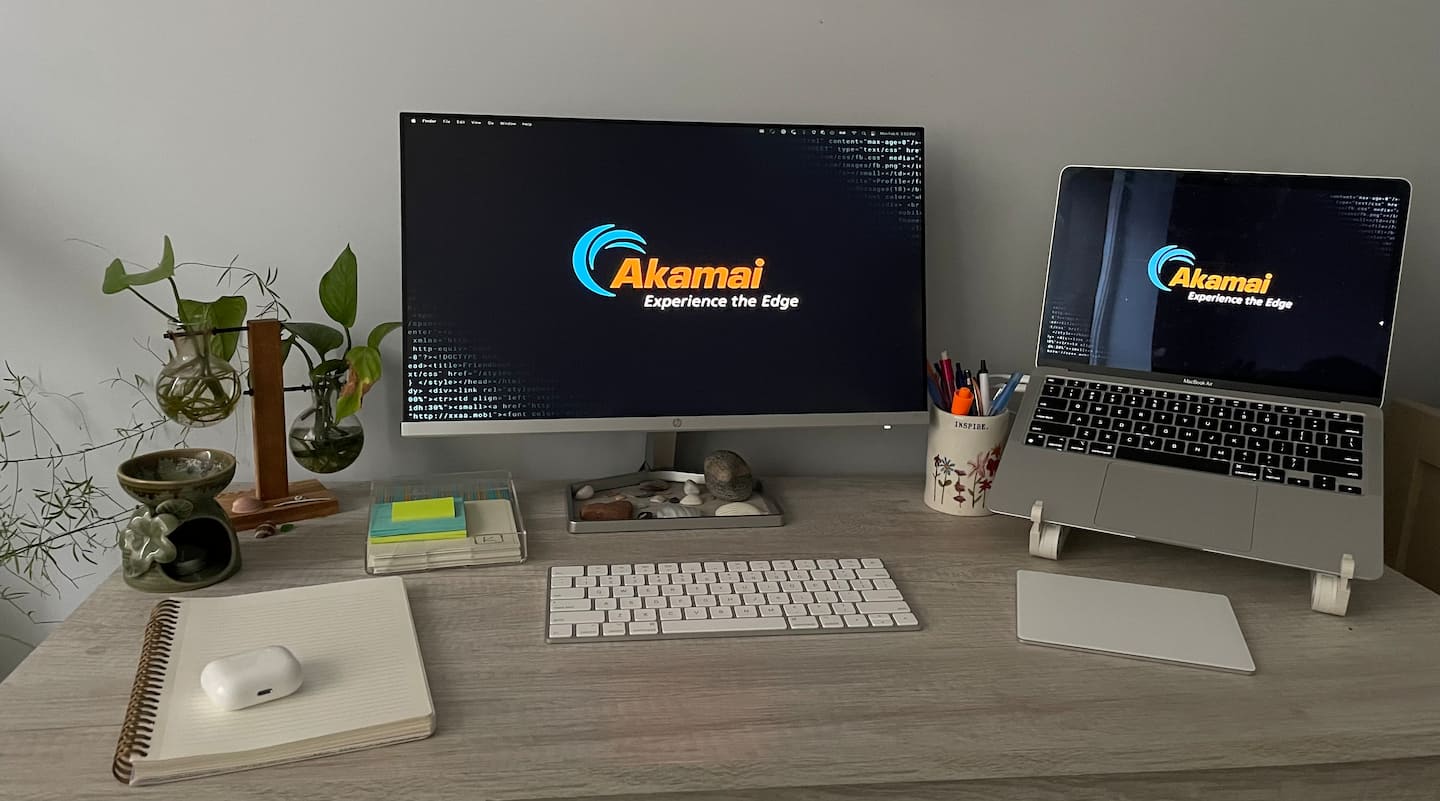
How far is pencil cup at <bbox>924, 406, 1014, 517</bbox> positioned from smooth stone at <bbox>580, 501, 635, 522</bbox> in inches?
15.3

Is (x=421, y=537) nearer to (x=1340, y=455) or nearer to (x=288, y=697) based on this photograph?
(x=288, y=697)

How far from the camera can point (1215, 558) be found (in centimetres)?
121

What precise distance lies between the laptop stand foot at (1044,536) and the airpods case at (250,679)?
775mm

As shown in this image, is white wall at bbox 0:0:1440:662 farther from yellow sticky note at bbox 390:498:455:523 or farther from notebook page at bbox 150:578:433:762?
notebook page at bbox 150:578:433:762

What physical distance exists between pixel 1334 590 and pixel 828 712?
581mm

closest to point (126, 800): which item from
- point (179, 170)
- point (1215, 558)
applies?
point (179, 170)

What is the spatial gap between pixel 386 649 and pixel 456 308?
463 mm

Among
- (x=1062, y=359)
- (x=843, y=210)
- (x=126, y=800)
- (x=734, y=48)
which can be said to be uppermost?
(x=734, y=48)

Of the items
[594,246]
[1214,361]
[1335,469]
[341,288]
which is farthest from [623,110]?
[1335,469]

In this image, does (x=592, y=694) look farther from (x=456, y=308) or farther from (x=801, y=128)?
(x=801, y=128)

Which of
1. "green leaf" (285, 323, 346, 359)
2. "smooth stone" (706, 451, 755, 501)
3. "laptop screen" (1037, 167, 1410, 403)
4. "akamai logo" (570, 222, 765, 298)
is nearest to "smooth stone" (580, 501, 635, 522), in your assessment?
"smooth stone" (706, 451, 755, 501)

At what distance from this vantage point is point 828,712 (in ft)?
2.77

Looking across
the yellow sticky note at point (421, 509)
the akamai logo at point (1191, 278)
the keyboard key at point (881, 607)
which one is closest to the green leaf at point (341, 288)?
the yellow sticky note at point (421, 509)

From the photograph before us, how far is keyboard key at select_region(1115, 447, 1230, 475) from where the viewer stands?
3.92ft
